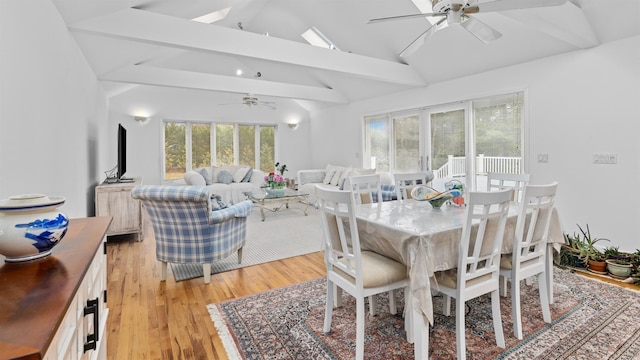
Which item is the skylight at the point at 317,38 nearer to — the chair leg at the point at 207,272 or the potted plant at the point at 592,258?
the chair leg at the point at 207,272

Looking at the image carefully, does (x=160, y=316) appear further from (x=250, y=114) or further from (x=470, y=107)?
(x=250, y=114)

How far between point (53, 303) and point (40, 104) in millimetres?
2079

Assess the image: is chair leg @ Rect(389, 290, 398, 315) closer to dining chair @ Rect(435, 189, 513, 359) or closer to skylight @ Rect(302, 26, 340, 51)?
dining chair @ Rect(435, 189, 513, 359)

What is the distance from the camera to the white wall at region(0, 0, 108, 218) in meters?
1.66

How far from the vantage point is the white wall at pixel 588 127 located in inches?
130

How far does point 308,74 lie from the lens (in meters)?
7.49

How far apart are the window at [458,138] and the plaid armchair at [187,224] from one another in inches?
152

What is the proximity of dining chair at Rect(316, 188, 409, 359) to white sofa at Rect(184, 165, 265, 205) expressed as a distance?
4.78m

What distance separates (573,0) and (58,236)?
456cm

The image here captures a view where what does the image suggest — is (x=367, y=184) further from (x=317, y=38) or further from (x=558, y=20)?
(x=317, y=38)

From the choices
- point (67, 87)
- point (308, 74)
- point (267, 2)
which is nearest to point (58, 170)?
point (67, 87)

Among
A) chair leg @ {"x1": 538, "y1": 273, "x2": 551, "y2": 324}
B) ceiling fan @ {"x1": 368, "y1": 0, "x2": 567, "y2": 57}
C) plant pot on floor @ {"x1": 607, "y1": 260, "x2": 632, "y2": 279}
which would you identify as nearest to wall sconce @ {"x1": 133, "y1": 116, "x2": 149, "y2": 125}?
ceiling fan @ {"x1": 368, "y1": 0, "x2": 567, "y2": 57}

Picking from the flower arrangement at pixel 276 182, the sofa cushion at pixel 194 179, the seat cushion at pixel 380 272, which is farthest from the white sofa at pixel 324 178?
the seat cushion at pixel 380 272

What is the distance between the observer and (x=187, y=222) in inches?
112
